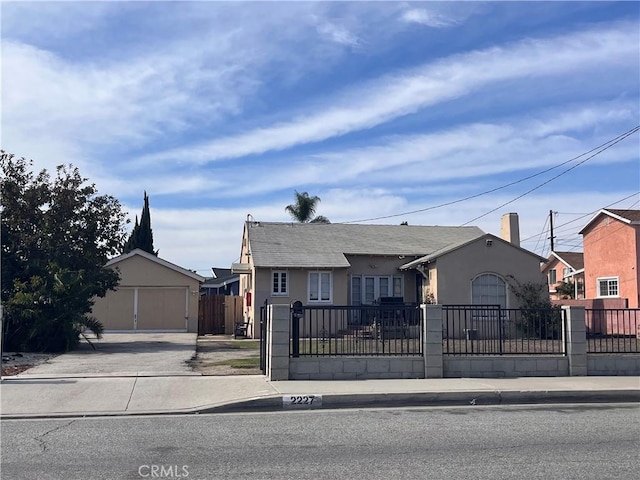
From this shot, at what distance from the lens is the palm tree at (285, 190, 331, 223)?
165 feet

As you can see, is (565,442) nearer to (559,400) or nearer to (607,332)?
(559,400)

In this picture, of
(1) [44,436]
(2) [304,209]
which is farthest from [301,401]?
(2) [304,209]

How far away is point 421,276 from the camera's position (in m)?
30.1

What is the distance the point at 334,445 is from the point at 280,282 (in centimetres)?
2061

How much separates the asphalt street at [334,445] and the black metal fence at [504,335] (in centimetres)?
366

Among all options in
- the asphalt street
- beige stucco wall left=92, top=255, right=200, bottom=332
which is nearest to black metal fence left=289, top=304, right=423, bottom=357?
the asphalt street

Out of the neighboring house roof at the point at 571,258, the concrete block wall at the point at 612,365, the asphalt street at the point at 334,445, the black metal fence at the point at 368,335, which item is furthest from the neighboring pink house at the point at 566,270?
the asphalt street at the point at 334,445

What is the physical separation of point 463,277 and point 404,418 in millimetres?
17553

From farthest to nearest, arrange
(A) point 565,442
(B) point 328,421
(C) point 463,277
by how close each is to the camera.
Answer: (C) point 463,277 < (B) point 328,421 < (A) point 565,442

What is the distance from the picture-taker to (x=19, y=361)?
681 inches

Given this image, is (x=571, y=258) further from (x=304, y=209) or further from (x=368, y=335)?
(x=368, y=335)

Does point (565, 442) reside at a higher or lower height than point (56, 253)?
lower

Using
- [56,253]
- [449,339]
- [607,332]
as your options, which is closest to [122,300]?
[56,253]

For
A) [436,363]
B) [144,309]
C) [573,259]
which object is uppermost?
[573,259]
